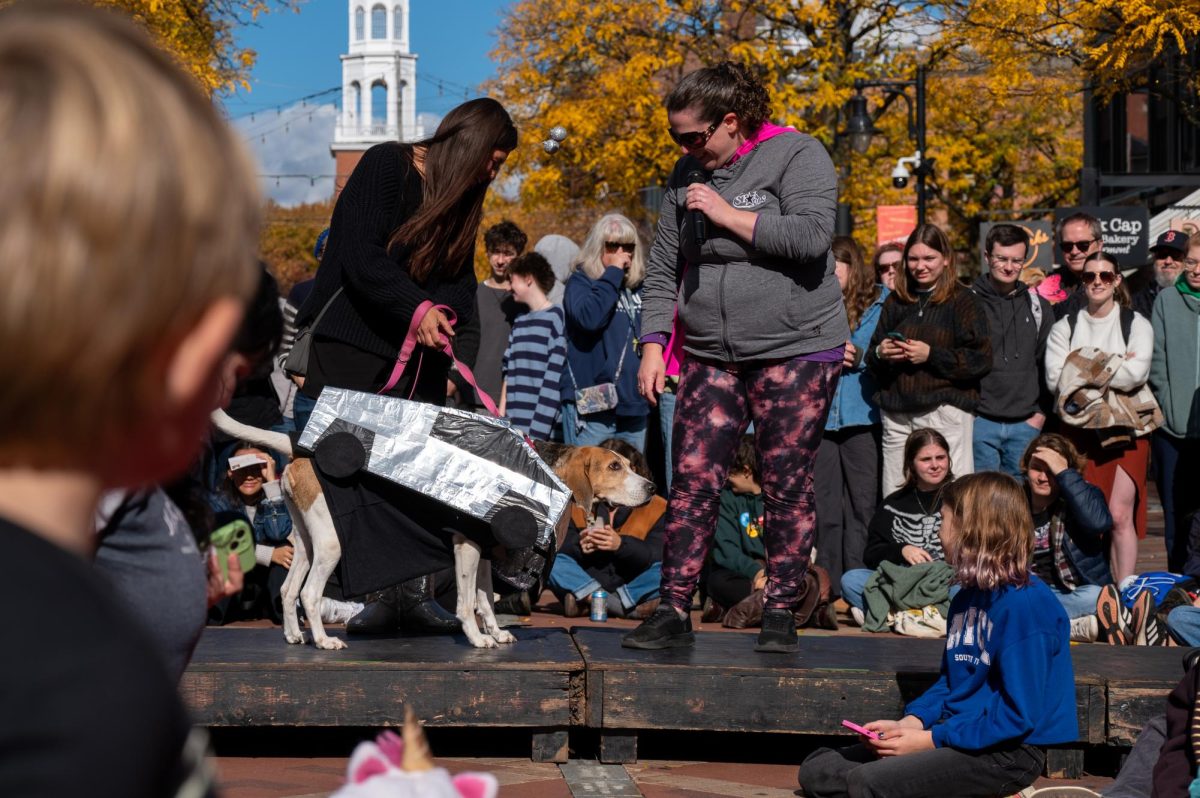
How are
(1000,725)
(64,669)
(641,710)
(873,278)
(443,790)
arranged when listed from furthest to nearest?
(873,278), (641,710), (1000,725), (443,790), (64,669)

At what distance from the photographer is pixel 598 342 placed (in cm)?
927

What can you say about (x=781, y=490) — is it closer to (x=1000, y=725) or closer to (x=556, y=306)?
(x=1000, y=725)

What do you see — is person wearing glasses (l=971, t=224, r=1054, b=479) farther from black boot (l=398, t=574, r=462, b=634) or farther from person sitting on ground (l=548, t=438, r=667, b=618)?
black boot (l=398, t=574, r=462, b=634)

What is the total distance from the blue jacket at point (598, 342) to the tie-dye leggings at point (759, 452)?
359 cm

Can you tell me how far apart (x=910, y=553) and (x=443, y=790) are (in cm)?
710

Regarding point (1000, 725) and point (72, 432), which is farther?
point (1000, 725)

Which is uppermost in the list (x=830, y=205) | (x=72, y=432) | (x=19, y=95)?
(x=830, y=205)

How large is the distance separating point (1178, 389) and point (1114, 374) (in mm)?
495

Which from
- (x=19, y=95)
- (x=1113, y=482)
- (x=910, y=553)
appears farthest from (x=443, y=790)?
(x=1113, y=482)

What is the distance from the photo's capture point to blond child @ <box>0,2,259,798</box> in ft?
2.80

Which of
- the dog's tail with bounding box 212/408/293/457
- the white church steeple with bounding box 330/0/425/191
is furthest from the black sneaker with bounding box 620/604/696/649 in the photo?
the white church steeple with bounding box 330/0/425/191

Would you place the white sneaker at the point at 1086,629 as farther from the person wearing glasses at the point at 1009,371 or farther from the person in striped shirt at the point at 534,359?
the person in striped shirt at the point at 534,359

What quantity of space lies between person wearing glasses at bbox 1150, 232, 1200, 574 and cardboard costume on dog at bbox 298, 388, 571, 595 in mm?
4327

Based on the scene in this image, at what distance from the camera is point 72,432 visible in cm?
92
